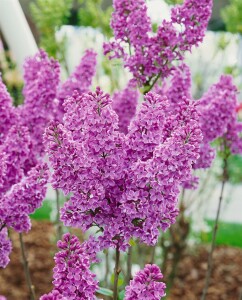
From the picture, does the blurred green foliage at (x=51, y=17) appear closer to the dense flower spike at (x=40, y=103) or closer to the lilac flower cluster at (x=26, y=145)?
the lilac flower cluster at (x=26, y=145)

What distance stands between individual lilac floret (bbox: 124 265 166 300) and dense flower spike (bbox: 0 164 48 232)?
49 centimetres

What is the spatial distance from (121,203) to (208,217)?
15.7 feet

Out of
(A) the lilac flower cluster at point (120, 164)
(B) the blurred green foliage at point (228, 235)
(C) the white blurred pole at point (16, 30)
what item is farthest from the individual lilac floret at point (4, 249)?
(B) the blurred green foliage at point (228, 235)

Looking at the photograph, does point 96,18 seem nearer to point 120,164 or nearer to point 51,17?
point 51,17

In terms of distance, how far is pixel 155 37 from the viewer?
237 cm

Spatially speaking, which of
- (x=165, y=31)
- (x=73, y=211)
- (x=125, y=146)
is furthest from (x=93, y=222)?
(x=165, y=31)

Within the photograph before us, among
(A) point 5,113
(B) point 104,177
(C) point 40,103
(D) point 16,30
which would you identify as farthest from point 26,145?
(D) point 16,30

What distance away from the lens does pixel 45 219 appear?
21.0ft

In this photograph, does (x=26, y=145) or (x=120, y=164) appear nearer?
(x=120, y=164)

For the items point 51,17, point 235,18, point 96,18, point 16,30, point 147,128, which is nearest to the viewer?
point 147,128

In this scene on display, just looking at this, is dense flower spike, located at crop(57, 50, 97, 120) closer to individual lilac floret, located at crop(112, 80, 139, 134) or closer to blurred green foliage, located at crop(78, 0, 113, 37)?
individual lilac floret, located at crop(112, 80, 139, 134)

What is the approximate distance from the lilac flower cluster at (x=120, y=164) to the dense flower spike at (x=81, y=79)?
0.84m

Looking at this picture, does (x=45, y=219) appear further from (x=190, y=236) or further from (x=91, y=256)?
(x=91, y=256)

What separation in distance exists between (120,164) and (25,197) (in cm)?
37
